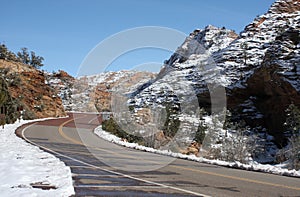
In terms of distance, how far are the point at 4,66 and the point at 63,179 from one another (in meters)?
50.3

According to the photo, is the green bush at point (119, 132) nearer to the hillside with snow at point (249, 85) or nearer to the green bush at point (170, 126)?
the green bush at point (170, 126)

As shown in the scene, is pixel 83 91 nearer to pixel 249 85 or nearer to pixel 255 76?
pixel 249 85

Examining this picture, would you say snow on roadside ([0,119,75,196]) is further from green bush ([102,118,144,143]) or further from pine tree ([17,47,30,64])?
pine tree ([17,47,30,64])

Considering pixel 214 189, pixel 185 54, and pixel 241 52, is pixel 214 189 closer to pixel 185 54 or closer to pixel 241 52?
pixel 241 52

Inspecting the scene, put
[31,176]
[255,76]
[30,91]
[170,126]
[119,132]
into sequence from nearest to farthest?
1. [31,176]
2. [170,126]
3. [119,132]
4. [255,76]
5. [30,91]

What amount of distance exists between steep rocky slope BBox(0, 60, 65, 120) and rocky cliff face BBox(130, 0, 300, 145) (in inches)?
529

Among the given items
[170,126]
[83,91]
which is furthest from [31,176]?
[83,91]

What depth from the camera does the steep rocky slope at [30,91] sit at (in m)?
47.7

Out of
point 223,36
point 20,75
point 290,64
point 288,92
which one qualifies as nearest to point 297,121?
point 288,92

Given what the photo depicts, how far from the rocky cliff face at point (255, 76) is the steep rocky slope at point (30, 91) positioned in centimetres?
1344

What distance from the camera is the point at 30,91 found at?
170 feet

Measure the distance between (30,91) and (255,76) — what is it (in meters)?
34.0

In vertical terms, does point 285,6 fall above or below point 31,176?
above

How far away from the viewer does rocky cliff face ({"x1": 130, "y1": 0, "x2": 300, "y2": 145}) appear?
155 feet
